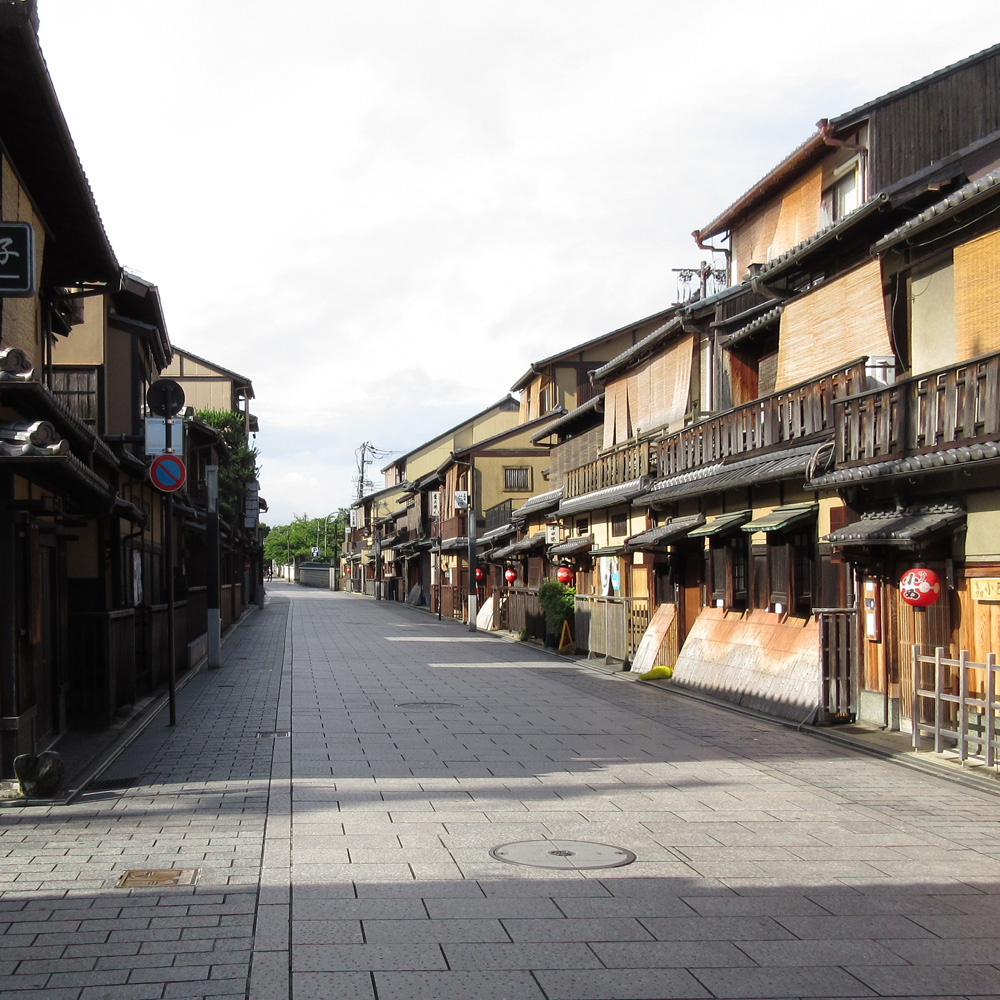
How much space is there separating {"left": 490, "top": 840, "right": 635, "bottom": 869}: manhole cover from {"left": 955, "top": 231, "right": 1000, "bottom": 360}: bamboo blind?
7.84 metres

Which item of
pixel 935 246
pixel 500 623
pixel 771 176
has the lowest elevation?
pixel 500 623

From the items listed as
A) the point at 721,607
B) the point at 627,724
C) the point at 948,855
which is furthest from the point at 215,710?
the point at 948,855

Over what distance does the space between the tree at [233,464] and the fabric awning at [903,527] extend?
3216 centimetres

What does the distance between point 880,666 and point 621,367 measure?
15412 mm

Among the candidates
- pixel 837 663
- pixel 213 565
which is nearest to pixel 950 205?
pixel 837 663

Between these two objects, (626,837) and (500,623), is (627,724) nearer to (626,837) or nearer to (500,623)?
(626,837)

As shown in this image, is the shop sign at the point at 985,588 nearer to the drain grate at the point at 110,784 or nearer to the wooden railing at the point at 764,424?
the wooden railing at the point at 764,424

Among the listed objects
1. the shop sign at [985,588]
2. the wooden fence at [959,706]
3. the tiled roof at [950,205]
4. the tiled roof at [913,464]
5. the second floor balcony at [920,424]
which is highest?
the tiled roof at [950,205]

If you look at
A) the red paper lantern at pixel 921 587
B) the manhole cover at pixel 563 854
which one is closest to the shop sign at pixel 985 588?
the red paper lantern at pixel 921 587

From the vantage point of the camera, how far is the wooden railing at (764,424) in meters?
16.6

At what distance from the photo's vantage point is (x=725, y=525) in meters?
19.7

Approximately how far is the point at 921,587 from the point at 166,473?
9607mm

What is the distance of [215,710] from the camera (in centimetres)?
1695

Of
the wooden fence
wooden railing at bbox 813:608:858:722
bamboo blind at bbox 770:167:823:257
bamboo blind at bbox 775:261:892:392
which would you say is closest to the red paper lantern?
the wooden fence
